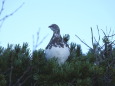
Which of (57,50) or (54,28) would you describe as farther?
(54,28)

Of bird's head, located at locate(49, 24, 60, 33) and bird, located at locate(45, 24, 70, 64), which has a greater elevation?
bird's head, located at locate(49, 24, 60, 33)

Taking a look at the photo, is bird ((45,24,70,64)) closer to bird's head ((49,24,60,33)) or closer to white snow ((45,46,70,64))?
white snow ((45,46,70,64))

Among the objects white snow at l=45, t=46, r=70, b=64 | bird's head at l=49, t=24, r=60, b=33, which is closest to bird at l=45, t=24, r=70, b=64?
white snow at l=45, t=46, r=70, b=64

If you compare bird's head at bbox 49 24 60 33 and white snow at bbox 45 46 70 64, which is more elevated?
bird's head at bbox 49 24 60 33

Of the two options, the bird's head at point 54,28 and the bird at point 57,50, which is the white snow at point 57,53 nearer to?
the bird at point 57,50

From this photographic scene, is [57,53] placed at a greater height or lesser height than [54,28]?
lesser

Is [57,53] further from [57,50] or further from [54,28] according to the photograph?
[54,28]

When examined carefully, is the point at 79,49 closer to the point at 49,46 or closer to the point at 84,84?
the point at 49,46

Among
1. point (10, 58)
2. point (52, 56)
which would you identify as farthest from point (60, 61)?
point (10, 58)

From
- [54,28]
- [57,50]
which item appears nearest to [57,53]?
[57,50]

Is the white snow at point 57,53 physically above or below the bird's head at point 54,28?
below

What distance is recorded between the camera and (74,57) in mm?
4281

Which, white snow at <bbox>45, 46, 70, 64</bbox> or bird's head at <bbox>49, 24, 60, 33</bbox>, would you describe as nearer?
white snow at <bbox>45, 46, 70, 64</bbox>

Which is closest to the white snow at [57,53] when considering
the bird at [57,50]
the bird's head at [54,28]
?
the bird at [57,50]
